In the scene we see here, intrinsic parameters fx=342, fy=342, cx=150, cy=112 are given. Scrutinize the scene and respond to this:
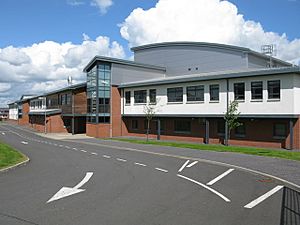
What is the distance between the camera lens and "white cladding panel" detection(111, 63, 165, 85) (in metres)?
41.6

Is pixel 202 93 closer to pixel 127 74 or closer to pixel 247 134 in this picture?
pixel 247 134

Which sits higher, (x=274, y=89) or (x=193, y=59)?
(x=193, y=59)

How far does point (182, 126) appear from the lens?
35.6 meters

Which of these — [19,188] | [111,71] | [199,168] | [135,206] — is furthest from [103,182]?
[111,71]

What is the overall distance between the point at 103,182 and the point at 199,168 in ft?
18.8

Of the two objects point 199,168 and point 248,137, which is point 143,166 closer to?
point 199,168

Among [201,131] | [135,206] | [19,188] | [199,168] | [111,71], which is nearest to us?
[135,206]

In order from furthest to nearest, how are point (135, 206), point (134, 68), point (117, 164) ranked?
point (134, 68) → point (117, 164) → point (135, 206)

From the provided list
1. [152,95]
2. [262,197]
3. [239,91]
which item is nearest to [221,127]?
[239,91]

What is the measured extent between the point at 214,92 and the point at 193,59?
20503 mm

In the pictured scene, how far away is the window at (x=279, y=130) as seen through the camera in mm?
27109

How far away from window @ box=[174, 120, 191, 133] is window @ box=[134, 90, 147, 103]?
520cm

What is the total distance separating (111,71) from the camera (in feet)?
135

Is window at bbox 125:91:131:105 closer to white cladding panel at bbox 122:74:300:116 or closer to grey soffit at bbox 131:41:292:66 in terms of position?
white cladding panel at bbox 122:74:300:116
